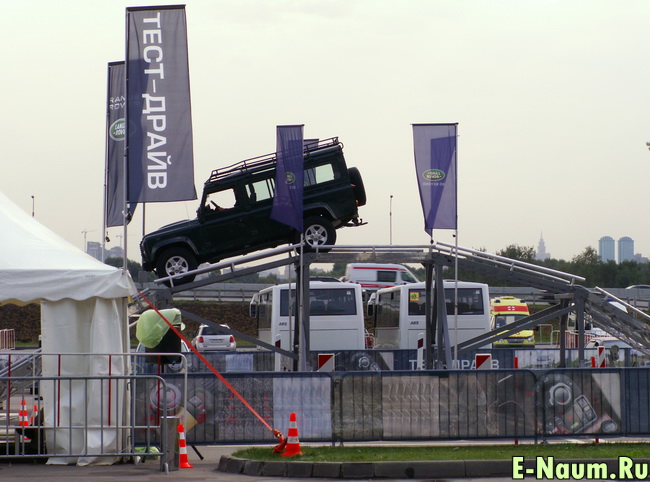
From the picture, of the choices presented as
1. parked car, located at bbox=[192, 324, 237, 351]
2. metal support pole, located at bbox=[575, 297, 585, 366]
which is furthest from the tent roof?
parked car, located at bbox=[192, 324, 237, 351]

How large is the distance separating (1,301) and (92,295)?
3.82 feet

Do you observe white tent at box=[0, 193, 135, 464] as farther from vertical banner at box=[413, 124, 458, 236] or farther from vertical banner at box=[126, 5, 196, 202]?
vertical banner at box=[413, 124, 458, 236]

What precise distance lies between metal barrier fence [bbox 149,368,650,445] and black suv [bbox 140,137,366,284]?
359 inches

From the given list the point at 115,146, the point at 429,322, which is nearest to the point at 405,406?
the point at 429,322

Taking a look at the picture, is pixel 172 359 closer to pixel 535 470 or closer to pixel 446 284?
pixel 535 470

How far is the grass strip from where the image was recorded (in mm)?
12883

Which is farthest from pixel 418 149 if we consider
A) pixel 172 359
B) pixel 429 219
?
pixel 172 359

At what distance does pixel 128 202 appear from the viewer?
1563 centimetres

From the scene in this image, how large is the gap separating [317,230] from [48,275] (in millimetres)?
11017

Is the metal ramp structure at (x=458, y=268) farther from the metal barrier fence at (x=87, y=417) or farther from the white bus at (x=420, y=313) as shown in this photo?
the metal barrier fence at (x=87, y=417)

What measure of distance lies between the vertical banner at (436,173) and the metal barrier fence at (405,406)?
8.68 metres

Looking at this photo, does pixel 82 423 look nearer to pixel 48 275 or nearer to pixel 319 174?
pixel 48 275

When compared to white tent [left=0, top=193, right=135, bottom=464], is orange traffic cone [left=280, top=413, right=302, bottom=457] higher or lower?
lower

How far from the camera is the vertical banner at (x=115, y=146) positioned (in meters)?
24.8
